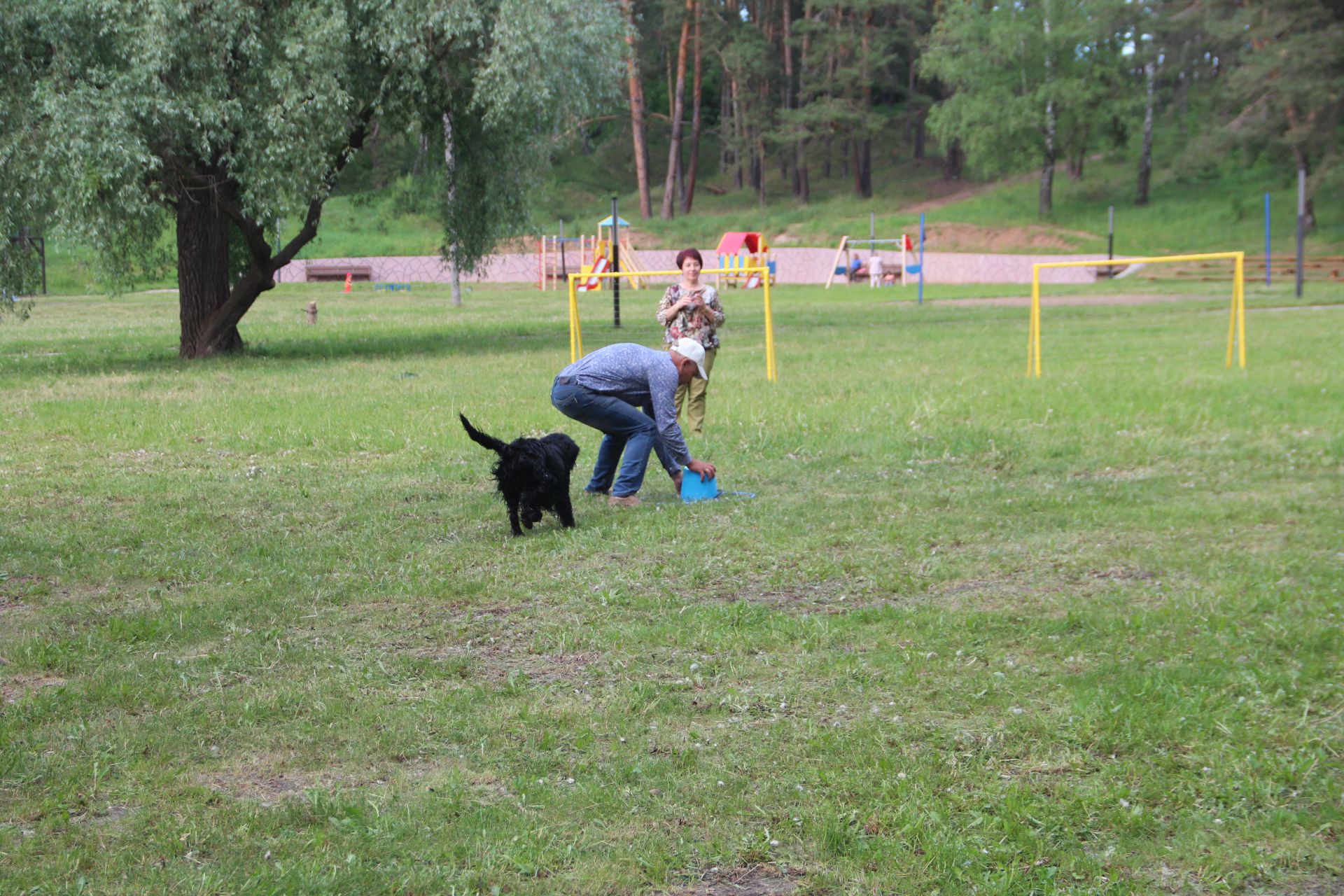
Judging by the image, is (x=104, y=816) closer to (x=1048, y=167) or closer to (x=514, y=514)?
(x=514, y=514)

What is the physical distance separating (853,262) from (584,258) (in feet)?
32.9

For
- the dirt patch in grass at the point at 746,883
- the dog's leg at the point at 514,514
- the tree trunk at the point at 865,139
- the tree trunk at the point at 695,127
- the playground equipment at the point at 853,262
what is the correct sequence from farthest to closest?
the tree trunk at the point at 695,127 < the tree trunk at the point at 865,139 < the playground equipment at the point at 853,262 < the dog's leg at the point at 514,514 < the dirt patch in grass at the point at 746,883

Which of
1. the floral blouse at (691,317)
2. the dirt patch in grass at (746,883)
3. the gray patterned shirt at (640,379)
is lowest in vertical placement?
the dirt patch in grass at (746,883)

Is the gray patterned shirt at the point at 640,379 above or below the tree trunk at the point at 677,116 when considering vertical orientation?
below

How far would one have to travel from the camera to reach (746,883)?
345 centimetres

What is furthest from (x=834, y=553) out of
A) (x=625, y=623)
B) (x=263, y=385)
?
(x=263, y=385)

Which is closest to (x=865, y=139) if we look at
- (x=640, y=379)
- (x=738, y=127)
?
(x=738, y=127)

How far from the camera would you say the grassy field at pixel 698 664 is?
3.61 meters

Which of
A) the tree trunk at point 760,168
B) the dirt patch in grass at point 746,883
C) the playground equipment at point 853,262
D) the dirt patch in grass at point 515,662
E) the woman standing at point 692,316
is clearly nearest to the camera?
the dirt patch in grass at point 746,883

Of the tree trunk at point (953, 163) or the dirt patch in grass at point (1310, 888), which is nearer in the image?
the dirt patch in grass at point (1310, 888)

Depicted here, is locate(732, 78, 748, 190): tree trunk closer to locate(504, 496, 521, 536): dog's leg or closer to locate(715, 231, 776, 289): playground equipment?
locate(715, 231, 776, 289): playground equipment

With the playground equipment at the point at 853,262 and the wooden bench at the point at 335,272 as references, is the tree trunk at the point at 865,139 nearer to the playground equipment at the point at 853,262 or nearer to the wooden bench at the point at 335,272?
the playground equipment at the point at 853,262

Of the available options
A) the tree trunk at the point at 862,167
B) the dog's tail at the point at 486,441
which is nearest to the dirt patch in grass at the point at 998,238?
the tree trunk at the point at 862,167

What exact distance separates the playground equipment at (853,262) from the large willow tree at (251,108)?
2470cm
